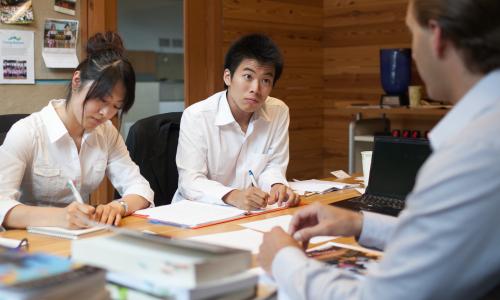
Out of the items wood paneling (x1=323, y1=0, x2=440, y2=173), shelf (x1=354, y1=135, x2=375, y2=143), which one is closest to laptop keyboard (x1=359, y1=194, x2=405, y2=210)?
shelf (x1=354, y1=135, x2=375, y2=143)

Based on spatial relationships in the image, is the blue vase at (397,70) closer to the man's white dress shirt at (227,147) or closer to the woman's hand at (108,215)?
the man's white dress shirt at (227,147)

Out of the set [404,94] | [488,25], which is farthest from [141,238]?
[404,94]

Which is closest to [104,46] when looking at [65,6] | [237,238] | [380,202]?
[237,238]

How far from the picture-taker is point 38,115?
75.7 inches

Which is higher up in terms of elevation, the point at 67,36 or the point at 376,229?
the point at 67,36

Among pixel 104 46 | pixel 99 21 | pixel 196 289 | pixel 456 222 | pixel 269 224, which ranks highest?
pixel 99 21

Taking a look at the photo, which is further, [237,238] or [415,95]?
[415,95]

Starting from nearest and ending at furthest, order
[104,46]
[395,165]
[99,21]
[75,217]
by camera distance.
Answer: [75,217]
[104,46]
[395,165]
[99,21]

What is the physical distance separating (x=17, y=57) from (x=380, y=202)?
6.54 feet

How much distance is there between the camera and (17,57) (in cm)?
297

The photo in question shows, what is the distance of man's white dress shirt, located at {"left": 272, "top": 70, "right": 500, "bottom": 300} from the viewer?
81cm

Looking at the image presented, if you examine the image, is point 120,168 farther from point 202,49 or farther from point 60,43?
point 202,49

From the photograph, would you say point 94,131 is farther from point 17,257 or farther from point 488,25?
point 488,25

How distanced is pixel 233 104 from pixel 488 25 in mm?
1668
